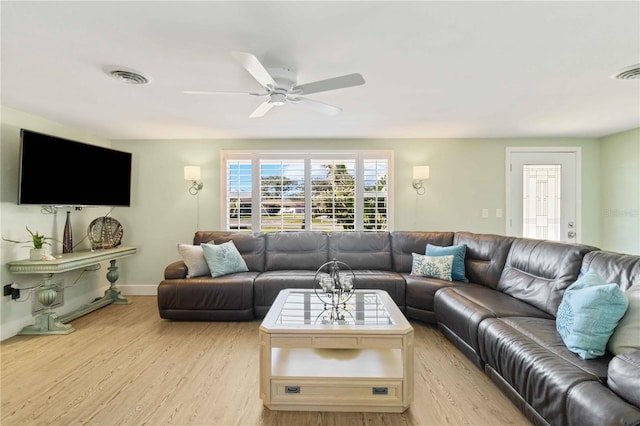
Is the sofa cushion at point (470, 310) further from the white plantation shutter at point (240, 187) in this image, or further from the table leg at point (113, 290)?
the table leg at point (113, 290)

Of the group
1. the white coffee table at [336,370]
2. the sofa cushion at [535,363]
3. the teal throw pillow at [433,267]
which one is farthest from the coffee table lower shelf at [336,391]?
the teal throw pillow at [433,267]

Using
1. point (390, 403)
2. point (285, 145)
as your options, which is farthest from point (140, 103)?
point (390, 403)

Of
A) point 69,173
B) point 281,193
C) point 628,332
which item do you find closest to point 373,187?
point 281,193

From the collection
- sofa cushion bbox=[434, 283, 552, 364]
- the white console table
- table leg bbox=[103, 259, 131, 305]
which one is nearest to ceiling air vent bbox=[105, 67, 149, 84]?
the white console table

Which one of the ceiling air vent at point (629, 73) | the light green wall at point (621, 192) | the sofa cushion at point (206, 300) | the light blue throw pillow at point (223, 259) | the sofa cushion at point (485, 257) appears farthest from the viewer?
the light green wall at point (621, 192)

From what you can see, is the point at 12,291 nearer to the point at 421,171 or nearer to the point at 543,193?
the point at 421,171

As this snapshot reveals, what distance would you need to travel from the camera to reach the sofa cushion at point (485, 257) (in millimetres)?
3121

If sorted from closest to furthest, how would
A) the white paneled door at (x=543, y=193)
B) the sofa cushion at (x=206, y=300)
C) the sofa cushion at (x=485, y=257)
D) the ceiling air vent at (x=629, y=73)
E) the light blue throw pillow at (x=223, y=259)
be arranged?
the ceiling air vent at (x=629, y=73), the sofa cushion at (x=485, y=257), the sofa cushion at (x=206, y=300), the light blue throw pillow at (x=223, y=259), the white paneled door at (x=543, y=193)

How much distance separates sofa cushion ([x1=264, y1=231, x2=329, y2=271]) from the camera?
3.90m

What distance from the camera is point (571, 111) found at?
307 centimetres

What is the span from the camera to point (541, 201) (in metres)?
4.30

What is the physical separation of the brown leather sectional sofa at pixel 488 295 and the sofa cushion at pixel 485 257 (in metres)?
0.01

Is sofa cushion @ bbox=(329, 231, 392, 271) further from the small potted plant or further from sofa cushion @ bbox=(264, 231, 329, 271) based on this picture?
the small potted plant

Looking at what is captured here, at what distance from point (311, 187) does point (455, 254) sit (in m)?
2.13
